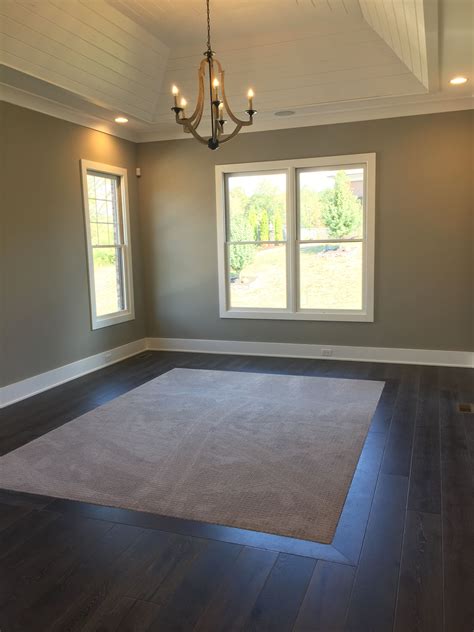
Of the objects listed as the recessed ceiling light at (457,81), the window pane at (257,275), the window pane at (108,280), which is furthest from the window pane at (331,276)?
the window pane at (108,280)

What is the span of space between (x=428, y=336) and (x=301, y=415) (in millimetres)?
2336

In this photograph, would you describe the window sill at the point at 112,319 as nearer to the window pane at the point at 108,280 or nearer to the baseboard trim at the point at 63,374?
the window pane at the point at 108,280

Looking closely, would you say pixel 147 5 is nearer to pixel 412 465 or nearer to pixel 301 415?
pixel 301 415

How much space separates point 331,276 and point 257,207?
124 cm

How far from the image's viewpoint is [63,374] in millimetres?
5199

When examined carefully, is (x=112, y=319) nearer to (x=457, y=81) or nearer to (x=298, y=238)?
Answer: (x=298, y=238)

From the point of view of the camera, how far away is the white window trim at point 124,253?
5.50 metres

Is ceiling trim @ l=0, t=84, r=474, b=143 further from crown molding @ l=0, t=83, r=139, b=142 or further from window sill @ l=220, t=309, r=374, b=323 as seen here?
window sill @ l=220, t=309, r=374, b=323

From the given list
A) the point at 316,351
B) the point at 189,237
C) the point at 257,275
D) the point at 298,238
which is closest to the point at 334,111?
the point at 298,238

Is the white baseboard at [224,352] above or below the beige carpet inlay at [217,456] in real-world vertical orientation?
above

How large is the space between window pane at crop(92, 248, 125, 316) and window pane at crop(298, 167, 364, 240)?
229cm

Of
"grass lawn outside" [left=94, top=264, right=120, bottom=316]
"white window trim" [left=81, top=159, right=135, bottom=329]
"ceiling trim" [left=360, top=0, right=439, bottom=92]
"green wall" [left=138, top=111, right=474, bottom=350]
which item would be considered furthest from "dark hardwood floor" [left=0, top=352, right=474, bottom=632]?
"grass lawn outside" [left=94, top=264, right=120, bottom=316]

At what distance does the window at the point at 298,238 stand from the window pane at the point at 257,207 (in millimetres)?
12

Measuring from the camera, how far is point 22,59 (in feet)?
12.7
